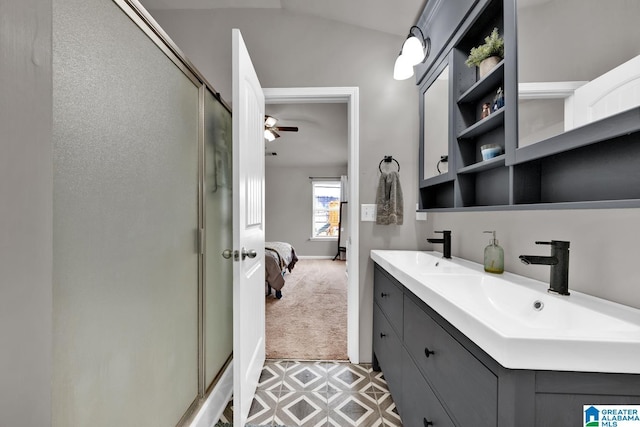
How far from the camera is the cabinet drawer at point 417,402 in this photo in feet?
3.06

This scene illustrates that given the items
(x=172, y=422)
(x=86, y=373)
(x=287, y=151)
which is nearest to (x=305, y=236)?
(x=287, y=151)

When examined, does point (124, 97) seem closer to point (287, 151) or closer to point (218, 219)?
point (218, 219)

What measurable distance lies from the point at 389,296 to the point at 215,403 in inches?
43.5

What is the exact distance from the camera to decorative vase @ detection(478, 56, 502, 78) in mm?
1253

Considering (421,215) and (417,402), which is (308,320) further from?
(417,402)

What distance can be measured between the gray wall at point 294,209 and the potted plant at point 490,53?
5.55 m

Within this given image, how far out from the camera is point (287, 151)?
19.4 feet

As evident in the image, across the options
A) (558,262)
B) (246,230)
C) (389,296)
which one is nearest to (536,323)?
(558,262)

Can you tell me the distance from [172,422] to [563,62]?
1.96m

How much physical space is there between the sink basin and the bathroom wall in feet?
0.16

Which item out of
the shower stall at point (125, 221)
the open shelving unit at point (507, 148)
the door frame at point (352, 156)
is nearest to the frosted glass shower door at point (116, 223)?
the shower stall at point (125, 221)

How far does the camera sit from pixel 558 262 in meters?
0.93

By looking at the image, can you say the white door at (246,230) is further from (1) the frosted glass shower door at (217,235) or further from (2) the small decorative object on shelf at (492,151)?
(2) the small decorative object on shelf at (492,151)

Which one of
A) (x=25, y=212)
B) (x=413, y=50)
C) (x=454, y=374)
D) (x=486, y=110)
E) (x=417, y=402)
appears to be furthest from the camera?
(x=413, y=50)
